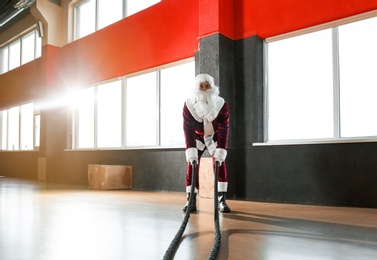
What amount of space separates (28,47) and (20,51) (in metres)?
0.48

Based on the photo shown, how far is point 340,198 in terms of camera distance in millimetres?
3818

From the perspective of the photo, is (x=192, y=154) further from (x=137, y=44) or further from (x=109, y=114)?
(x=109, y=114)

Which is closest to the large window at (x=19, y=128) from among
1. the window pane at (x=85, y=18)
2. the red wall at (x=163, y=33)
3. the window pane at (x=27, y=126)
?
the window pane at (x=27, y=126)

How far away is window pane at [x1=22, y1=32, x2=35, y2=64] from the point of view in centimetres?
985

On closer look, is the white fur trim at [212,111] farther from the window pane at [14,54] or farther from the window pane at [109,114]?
the window pane at [14,54]

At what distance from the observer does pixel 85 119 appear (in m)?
7.73

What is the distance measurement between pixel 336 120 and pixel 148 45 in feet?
11.7

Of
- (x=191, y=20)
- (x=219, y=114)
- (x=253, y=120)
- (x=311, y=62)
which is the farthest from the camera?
(x=191, y=20)

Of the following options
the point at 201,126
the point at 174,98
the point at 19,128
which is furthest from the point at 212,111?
the point at 19,128

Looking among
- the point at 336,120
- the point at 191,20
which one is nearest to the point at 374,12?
the point at 336,120

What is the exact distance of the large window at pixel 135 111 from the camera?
19.1ft

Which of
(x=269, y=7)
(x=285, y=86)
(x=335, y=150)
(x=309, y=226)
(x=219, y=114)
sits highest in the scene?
(x=269, y=7)

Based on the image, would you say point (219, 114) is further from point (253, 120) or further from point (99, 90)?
point (99, 90)

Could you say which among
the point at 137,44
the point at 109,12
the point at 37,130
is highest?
the point at 109,12
